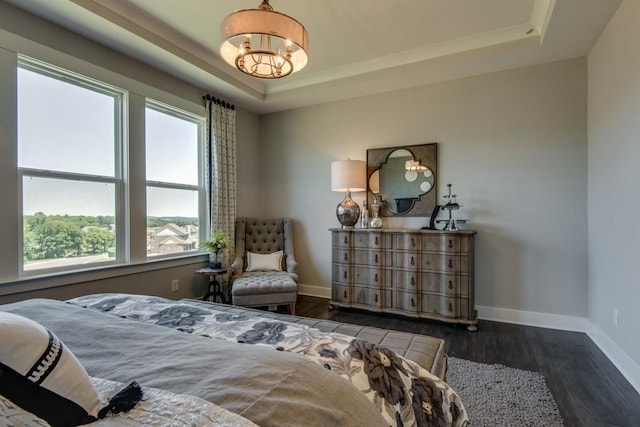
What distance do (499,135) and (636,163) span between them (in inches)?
54.8

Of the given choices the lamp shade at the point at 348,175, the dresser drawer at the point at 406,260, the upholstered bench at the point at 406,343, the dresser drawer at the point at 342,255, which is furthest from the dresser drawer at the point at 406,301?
the upholstered bench at the point at 406,343

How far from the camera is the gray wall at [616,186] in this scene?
2.18 meters

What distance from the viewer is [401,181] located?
12.7 feet

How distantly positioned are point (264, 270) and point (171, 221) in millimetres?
1238

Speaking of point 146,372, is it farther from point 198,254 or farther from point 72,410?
point 198,254

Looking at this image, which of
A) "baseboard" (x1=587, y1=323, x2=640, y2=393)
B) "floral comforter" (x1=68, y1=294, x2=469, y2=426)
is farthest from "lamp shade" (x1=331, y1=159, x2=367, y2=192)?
"baseboard" (x1=587, y1=323, x2=640, y2=393)

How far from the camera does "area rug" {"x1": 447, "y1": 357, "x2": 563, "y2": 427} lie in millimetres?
1812

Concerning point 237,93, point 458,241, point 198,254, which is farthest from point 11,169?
point 458,241

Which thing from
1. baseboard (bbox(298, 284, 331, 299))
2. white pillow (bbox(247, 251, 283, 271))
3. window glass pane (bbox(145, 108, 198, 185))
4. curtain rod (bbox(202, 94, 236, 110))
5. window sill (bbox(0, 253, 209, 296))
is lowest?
baseboard (bbox(298, 284, 331, 299))

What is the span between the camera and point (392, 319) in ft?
11.5

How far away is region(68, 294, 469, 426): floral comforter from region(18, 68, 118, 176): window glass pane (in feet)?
6.25

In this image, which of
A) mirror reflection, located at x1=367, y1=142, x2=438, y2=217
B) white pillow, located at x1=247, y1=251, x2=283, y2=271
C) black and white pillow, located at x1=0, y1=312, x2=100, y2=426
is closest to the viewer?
black and white pillow, located at x1=0, y1=312, x2=100, y2=426

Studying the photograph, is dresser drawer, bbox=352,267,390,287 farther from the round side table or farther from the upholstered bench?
the upholstered bench

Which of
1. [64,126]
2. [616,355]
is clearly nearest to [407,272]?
[616,355]
